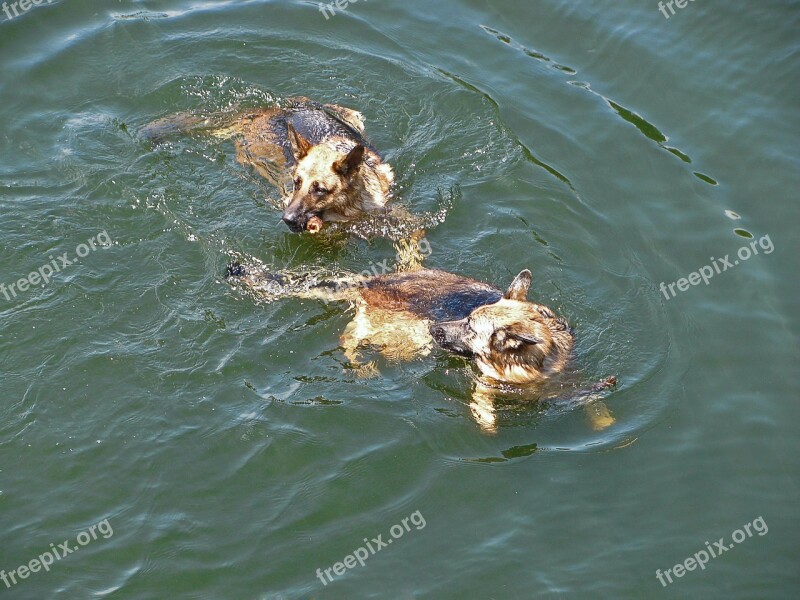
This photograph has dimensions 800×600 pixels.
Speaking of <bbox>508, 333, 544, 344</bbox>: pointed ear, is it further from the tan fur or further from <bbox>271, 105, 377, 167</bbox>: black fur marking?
<bbox>271, 105, 377, 167</bbox>: black fur marking

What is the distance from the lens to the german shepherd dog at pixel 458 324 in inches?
301

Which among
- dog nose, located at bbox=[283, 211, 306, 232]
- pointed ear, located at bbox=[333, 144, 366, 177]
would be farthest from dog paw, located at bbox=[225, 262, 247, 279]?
pointed ear, located at bbox=[333, 144, 366, 177]

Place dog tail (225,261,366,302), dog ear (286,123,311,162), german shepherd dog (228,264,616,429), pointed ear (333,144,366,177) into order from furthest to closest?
1. dog ear (286,123,311,162)
2. pointed ear (333,144,366,177)
3. dog tail (225,261,366,302)
4. german shepherd dog (228,264,616,429)

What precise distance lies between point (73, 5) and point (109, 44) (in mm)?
1180

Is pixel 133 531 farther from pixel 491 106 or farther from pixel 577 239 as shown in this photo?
pixel 491 106

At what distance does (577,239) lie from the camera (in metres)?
9.80

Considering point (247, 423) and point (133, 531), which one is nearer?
point (133, 531)

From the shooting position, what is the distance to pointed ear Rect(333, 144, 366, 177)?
382 inches

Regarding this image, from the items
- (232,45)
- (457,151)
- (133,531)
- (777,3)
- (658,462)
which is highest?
(777,3)

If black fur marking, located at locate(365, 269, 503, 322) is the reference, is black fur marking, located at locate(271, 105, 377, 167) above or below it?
above

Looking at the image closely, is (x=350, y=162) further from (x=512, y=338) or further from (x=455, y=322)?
(x=512, y=338)

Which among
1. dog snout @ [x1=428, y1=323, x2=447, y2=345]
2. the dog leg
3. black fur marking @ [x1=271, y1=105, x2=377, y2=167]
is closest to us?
dog snout @ [x1=428, y1=323, x2=447, y2=345]

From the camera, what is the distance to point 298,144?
9953 millimetres

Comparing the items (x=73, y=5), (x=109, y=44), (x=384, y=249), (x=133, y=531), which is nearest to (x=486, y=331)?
(x=384, y=249)
